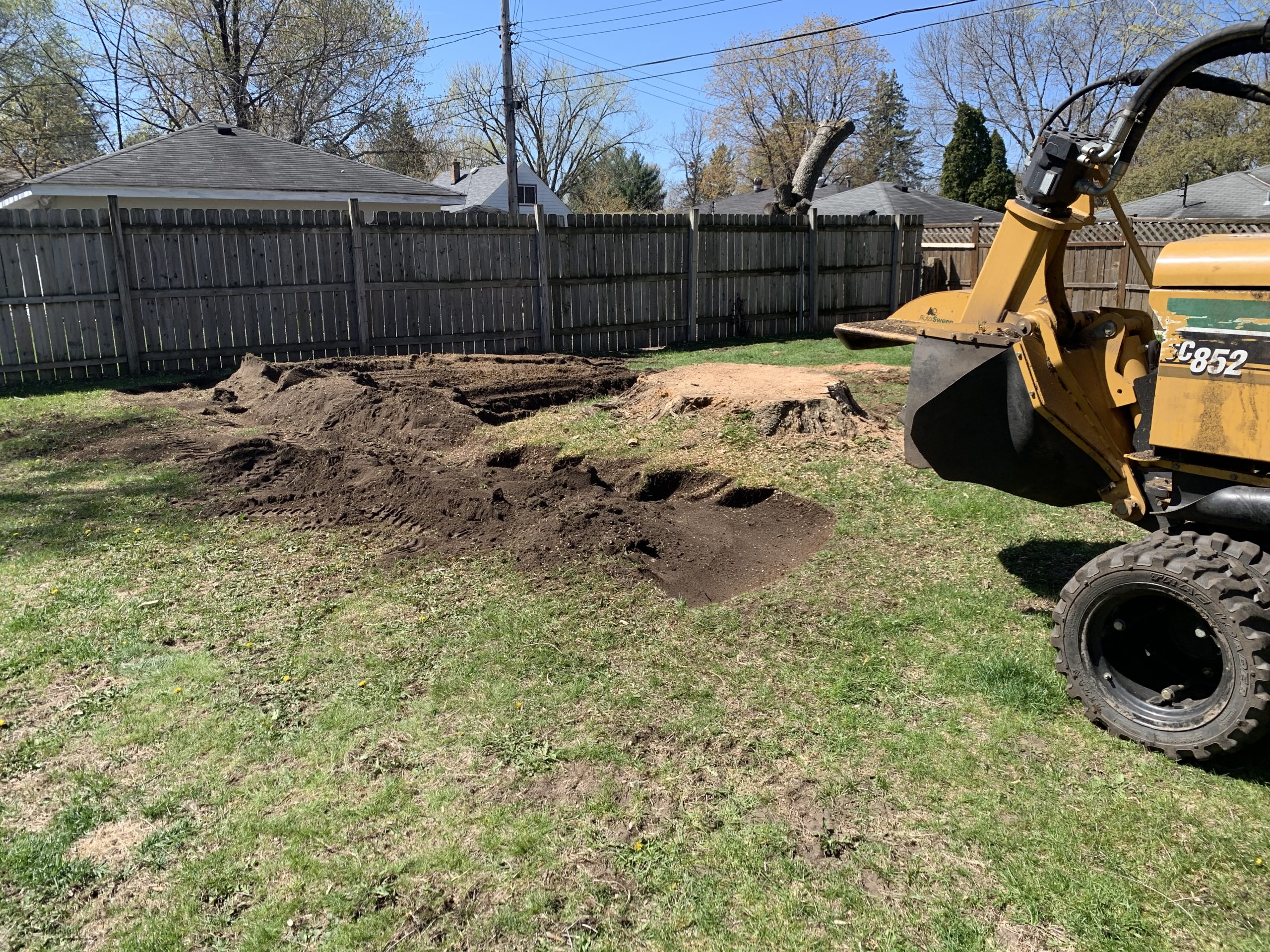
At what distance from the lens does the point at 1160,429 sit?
3529 millimetres

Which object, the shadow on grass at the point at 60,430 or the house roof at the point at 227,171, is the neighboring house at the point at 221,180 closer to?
the house roof at the point at 227,171

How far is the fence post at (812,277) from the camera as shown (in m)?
16.2

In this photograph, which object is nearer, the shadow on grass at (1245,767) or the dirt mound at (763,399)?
the shadow on grass at (1245,767)

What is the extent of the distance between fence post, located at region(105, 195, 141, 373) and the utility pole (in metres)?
11.5

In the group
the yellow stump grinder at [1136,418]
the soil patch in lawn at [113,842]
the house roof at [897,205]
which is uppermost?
the house roof at [897,205]

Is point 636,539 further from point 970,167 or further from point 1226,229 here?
point 970,167

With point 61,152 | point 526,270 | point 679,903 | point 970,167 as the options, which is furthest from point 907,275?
point 61,152

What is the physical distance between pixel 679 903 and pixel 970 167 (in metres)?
41.2

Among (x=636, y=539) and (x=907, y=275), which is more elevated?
(x=907, y=275)

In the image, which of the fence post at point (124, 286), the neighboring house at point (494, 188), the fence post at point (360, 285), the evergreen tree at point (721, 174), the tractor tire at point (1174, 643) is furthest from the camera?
the evergreen tree at point (721, 174)

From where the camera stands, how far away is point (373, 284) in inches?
488

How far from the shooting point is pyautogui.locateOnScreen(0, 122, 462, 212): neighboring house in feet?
57.2

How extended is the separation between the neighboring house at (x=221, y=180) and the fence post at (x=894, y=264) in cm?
1019

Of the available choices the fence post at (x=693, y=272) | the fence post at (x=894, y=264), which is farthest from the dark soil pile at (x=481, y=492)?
the fence post at (x=894, y=264)
